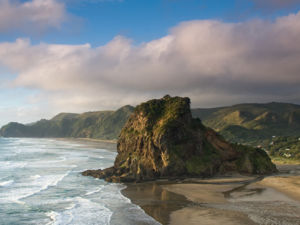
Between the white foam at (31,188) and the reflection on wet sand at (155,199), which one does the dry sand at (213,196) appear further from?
the white foam at (31,188)

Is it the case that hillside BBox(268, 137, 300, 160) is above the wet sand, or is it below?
above

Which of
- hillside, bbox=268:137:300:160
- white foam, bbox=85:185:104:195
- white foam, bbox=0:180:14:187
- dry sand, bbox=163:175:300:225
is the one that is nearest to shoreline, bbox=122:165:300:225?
dry sand, bbox=163:175:300:225

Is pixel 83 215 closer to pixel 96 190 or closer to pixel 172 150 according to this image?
Answer: pixel 96 190

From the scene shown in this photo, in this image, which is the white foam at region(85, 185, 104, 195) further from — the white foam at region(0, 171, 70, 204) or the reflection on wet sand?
the white foam at region(0, 171, 70, 204)

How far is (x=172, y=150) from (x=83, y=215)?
31.4m

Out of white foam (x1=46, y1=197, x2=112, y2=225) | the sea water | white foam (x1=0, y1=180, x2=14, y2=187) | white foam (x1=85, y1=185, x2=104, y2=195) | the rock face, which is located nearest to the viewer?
white foam (x1=46, y1=197, x2=112, y2=225)

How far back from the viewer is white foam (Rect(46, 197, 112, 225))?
34562 millimetres

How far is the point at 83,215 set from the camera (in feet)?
122

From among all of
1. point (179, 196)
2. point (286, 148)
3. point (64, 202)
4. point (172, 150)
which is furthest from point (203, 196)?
point (286, 148)

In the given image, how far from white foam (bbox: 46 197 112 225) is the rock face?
2106 cm

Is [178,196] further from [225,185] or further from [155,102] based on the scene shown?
[155,102]

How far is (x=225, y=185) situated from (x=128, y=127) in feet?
99.0

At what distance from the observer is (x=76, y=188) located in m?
55.8

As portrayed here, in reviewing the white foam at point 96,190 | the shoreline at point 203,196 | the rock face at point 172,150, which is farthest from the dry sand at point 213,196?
the white foam at point 96,190
